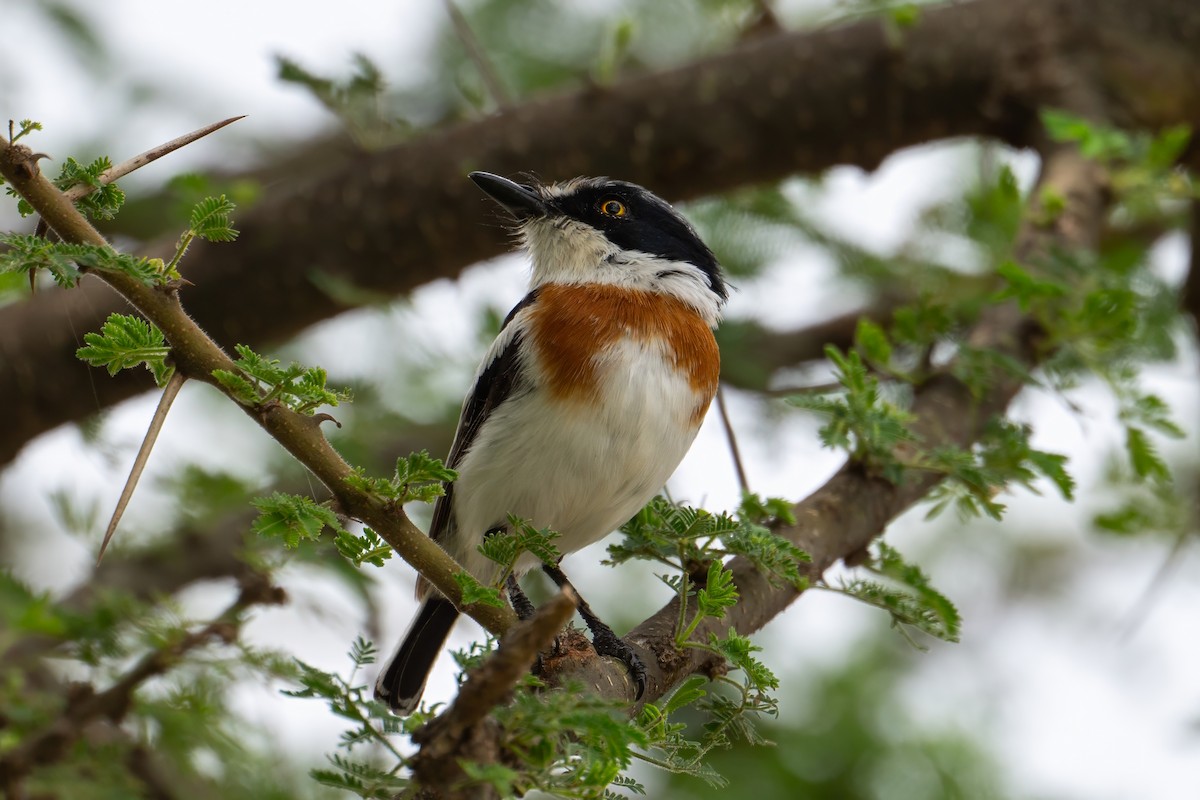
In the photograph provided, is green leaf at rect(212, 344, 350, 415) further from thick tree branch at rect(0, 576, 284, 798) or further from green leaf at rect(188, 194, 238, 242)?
thick tree branch at rect(0, 576, 284, 798)

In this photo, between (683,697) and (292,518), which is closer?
(292,518)

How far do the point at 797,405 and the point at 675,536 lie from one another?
693 mm

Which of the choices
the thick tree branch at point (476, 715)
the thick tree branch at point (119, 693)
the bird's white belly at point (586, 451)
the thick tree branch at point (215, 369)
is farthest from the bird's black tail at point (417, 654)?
the thick tree branch at point (476, 715)

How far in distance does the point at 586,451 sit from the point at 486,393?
54cm

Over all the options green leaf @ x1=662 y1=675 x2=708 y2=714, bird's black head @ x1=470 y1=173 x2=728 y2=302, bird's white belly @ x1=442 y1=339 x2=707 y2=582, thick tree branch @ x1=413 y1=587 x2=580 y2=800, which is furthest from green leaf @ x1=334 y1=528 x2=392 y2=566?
bird's black head @ x1=470 y1=173 x2=728 y2=302

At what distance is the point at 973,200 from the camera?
5957 millimetres

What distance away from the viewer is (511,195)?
4617 millimetres

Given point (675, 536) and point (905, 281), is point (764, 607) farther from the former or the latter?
point (905, 281)

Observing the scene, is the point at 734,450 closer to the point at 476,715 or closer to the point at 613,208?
the point at 613,208

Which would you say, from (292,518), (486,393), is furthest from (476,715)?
(486,393)

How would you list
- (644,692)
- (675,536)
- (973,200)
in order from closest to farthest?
1. (644,692)
2. (675,536)
3. (973,200)

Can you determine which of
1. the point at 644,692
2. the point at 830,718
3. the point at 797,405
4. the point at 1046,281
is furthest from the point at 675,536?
the point at 830,718

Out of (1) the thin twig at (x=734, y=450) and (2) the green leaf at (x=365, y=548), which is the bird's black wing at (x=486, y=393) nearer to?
(1) the thin twig at (x=734, y=450)

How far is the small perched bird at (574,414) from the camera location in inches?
150
